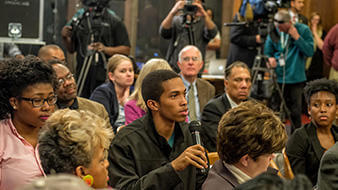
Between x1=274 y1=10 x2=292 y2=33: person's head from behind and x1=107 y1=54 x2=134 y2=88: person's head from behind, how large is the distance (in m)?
1.61

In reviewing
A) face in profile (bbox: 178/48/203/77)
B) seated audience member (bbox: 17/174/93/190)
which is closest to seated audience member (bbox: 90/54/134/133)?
face in profile (bbox: 178/48/203/77)

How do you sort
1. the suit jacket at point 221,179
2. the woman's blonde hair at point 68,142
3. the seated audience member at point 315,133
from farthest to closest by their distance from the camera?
the seated audience member at point 315,133 → the suit jacket at point 221,179 → the woman's blonde hair at point 68,142

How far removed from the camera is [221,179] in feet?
6.01

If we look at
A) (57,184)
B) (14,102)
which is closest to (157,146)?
(14,102)

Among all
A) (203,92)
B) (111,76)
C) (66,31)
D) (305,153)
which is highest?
(66,31)

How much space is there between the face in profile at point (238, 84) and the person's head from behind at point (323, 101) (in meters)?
0.58

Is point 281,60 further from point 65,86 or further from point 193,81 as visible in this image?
point 65,86

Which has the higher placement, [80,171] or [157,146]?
[80,171]

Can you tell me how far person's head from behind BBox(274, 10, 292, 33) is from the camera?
4.71 metres

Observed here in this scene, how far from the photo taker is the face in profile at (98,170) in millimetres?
1521

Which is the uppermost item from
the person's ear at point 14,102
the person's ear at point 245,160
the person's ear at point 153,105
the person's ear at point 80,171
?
the person's ear at point 14,102

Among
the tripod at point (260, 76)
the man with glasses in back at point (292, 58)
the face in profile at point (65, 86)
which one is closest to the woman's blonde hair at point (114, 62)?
the face in profile at point (65, 86)

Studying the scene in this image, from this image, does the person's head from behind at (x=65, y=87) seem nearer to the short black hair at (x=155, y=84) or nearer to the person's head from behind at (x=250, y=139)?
the short black hair at (x=155, y=84)

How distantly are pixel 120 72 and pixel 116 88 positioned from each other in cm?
14
